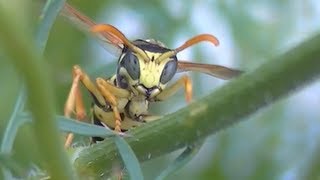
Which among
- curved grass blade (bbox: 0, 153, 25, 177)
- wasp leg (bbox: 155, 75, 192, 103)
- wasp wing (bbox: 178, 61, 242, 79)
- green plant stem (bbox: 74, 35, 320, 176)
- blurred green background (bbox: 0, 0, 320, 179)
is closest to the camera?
green plant stem (bbox: 74, 35, 320, 176)

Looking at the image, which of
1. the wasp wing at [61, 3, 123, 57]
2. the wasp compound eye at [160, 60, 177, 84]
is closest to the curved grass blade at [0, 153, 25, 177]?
the wasp wing at [61, 3, 123, 57]

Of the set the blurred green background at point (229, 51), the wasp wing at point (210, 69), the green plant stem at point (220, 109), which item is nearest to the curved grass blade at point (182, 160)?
the green plant stem at point (220, 109)

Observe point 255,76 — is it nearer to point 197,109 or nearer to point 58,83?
point 197,109

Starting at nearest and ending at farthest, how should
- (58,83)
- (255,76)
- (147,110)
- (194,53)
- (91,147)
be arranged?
1. (255,76)
2. (91,147)
3. (147,110)
4. (58,83)
5. (194,53)

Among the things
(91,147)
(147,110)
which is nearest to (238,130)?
(147,110)

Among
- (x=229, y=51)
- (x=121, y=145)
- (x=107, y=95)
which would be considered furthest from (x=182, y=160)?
(x=229, y=51)

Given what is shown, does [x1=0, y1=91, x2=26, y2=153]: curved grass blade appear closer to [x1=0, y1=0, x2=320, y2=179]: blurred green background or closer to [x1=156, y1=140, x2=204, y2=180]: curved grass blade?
[x1=156, y1=140, x2=204, y2=180]: curved grass blade

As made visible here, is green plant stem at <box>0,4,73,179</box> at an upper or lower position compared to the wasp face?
lower

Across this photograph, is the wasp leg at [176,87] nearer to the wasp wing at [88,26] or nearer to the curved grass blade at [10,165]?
the wasp wing at [88,26]
